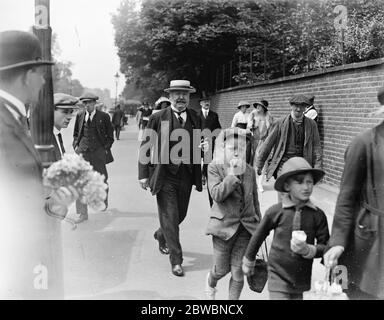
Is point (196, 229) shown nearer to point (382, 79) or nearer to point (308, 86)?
point (382, 79)

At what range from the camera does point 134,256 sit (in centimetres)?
631

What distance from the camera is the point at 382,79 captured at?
26.2ft

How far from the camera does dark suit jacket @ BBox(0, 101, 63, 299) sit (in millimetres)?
2605

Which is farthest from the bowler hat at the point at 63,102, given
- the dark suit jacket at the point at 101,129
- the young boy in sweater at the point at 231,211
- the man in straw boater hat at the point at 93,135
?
the dark suit jacket at the point at 101,129

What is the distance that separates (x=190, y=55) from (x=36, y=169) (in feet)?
42.3

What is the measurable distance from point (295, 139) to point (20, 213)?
4262 millimetres

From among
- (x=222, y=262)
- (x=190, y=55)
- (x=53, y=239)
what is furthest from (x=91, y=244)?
(x=190, y=55)

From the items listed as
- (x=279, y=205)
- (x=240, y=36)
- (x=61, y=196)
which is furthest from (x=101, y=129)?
(x=240, y=36)

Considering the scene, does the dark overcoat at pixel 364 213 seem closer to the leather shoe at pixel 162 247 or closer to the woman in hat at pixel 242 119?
the leather shoe at pixel 162 247

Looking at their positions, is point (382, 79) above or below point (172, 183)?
above

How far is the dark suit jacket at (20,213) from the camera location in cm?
261

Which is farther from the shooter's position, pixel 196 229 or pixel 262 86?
pixel 262 86

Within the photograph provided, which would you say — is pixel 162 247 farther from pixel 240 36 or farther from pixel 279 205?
pixel 240 36

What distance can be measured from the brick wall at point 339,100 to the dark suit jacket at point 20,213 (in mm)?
5324
